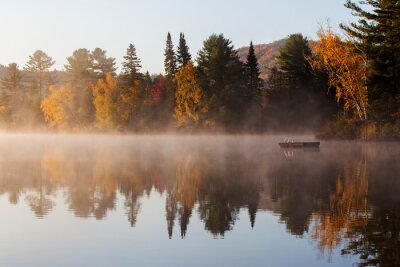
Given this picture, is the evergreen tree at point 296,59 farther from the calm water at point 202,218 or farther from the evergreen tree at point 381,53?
the calm water at point 202,218

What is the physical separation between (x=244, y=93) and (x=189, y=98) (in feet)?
30.1

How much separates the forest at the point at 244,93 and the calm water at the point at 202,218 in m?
31.7

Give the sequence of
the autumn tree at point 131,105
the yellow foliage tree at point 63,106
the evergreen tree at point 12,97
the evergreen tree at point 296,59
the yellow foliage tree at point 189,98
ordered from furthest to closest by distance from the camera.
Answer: the evergreen tree at point 12,97 → the yellow foliage tree at point 63,106 → the autumn tree at point 131,105 → the evergreen tree at point 296,59 → the yellow foliage tree at point 189,98

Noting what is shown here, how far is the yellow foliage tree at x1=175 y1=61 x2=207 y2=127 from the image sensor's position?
3467 inches

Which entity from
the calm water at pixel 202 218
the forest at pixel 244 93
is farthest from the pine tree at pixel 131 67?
the calm water at pixel 202 218

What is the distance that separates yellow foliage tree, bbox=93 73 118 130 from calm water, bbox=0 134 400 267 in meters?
70.9

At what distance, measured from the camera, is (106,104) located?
10138 cm

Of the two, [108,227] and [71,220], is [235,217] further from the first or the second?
[71,220]

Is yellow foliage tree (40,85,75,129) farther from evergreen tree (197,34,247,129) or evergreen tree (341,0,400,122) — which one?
evergreen tree (341,0,400,122)

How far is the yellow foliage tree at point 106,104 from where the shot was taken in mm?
100438

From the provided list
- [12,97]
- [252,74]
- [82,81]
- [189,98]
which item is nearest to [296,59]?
[252,74]

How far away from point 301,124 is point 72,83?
47849 millimetres

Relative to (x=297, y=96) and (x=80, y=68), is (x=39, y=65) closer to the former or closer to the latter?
(x=80, y=68)

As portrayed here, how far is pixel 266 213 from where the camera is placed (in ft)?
55.9
